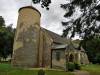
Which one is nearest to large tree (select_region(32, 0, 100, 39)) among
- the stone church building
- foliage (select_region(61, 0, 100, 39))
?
foliage (select_region(61, 0, 100, 39))

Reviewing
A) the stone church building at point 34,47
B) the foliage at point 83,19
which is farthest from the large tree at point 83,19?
the stone church building at point 34,47

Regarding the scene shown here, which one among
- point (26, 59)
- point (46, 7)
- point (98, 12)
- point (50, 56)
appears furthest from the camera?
point (50, 56)

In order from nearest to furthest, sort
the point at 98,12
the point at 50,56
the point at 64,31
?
1. the point at 98,12
2. the point at 64,31
3. the point at 50,56

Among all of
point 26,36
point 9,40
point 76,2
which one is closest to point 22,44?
Result: point 26,36

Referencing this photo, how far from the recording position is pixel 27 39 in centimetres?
3500

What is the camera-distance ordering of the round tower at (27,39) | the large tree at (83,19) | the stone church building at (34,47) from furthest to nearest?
1. the stone church building at (34,47)
2. the round tower at (27,39)
3. the large tree at (83,19)

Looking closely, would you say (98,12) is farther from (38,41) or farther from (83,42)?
(38,41)

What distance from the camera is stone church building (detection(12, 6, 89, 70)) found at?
34688 millimetres

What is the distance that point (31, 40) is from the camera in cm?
3525

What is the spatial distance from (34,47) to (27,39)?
85.7 inches

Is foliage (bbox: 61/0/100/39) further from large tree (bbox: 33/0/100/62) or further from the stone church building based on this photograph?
the stone church building

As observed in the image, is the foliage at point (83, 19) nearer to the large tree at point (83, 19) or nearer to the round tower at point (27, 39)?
the large tree at point (83, 19)

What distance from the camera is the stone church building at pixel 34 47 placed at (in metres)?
34.7

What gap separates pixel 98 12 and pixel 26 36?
2128 cm
